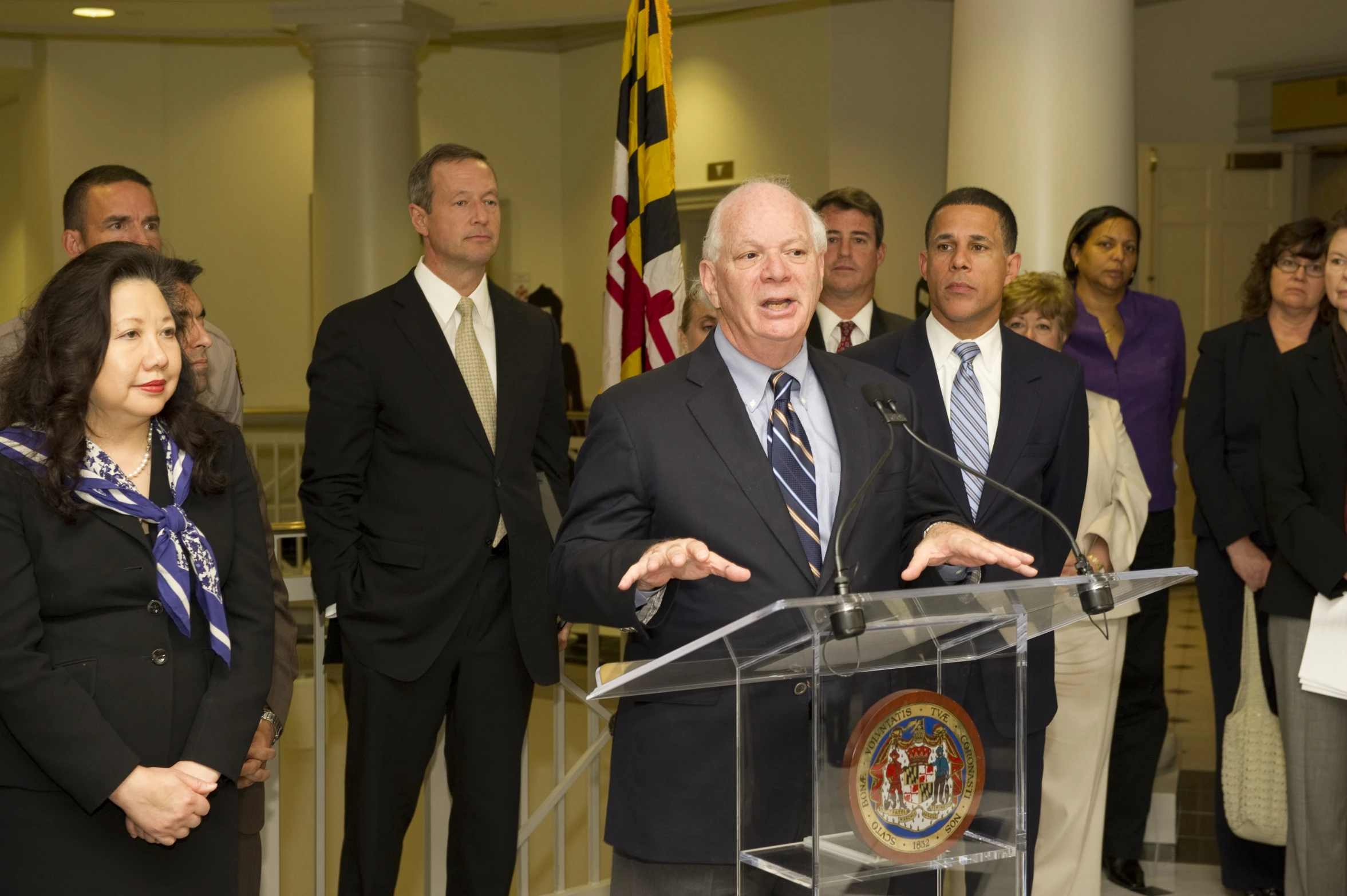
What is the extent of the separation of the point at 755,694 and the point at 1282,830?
253cm

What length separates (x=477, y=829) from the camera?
3.49 metres

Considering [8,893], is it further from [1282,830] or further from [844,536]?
[1282,830]

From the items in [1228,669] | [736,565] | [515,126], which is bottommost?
[1228,669]

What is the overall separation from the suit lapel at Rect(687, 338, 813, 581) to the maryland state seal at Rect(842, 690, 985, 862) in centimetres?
40

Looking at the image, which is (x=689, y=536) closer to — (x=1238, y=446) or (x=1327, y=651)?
(x=1327, y=651)

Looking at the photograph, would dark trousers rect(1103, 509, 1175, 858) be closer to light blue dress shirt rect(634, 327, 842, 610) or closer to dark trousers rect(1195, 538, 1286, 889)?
dark trousers rect(1195, 538, 1286, 889)

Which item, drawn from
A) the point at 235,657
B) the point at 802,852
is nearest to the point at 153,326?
the point at 235,657

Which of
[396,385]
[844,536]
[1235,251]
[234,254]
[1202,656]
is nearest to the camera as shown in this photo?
[844,536]

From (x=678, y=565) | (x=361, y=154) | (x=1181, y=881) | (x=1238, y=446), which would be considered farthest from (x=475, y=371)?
(x=361, y=154)

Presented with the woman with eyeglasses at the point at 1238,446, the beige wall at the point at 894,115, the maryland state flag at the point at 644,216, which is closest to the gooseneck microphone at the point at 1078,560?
the maryland state flag at the point at 644,216

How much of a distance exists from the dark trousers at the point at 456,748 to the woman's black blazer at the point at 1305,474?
1.90 meters

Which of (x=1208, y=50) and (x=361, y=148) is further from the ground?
(x=1208, y=50)

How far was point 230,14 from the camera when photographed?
9.37 m

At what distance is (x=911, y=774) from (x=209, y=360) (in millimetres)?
2185
